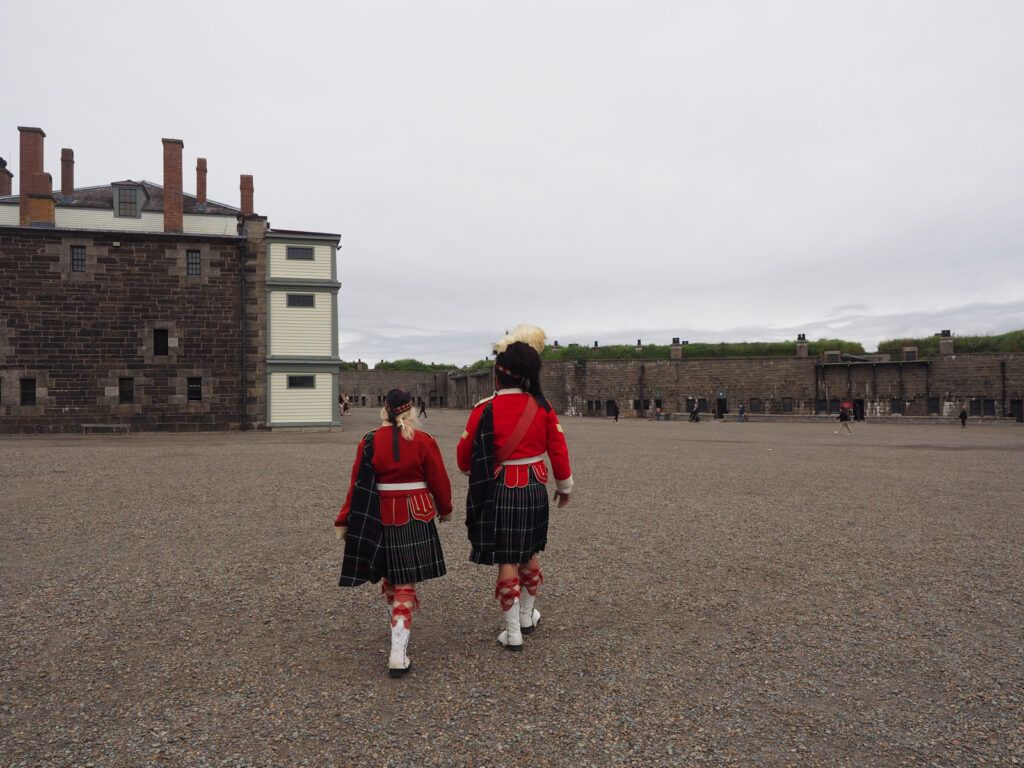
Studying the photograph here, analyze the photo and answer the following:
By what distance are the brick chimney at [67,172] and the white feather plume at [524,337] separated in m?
32.3

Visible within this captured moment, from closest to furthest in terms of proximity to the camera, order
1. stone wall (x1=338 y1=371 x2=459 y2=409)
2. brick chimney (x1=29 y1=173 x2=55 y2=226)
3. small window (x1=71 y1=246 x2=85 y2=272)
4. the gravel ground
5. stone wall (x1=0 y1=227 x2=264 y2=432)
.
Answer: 1. the gravel ground
2. stone wall (x1=0 y1=227 x2=264 y2=432)
3. brick chimney (x1=29 y1=173 x2=55 y2=226)
4. small window (x1=71 y1=246 x2=85 y2=272)
5. stone wall (x1=338 y1=371 x2=459 y2=409)

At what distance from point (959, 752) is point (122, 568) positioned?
6.48 meters

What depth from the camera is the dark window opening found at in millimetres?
26953

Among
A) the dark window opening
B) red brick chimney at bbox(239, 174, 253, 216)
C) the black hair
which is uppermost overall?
red brick chimney at bbox(239, 174, 253, 216)

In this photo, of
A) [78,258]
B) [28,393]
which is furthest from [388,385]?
[28,393]

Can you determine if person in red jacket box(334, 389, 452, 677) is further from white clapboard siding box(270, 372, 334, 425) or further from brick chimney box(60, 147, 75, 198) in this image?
brick chimney box(60, 147, 75, 198)

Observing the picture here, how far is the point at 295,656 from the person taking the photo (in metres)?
4.00

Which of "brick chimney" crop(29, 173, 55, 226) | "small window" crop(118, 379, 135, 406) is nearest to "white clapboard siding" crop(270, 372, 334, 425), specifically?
"small window" crop(118, 379, 135, 406)

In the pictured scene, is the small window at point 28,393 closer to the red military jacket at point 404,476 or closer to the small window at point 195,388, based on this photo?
the small window at point 195,388

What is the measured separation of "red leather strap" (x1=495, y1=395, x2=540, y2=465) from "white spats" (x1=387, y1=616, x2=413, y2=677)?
1.15 metres

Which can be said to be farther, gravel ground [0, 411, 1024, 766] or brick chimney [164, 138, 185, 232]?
brick chimney [164, 138, 185, 232]

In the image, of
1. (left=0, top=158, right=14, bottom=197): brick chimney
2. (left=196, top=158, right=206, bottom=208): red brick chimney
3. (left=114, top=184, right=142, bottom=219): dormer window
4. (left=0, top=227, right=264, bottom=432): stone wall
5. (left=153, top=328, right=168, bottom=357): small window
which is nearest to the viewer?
(left=0, top=227, right=264, bottom=432): stone wall

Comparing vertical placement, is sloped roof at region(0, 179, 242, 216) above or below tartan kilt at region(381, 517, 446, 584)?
above

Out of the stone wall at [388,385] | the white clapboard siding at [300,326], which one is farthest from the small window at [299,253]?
the stone wall at [388,385]
